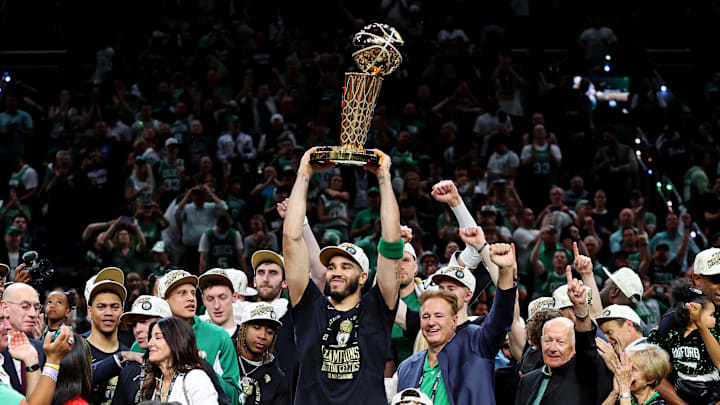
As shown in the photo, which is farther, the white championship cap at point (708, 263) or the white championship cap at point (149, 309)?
the white championship cap at point (149, 309)

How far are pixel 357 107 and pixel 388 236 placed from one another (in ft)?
3.00

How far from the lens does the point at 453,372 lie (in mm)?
6699

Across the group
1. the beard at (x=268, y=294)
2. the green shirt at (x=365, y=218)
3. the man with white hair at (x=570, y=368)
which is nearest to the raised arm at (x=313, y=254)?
the man with white hair at (x=570, y=368)

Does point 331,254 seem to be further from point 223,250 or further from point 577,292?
point 223,250

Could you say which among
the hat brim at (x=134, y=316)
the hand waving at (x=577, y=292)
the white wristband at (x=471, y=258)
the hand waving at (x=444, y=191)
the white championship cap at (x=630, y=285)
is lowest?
the hat brim at (x=134, y=316)

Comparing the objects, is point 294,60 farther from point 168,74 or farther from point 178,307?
point 178,307

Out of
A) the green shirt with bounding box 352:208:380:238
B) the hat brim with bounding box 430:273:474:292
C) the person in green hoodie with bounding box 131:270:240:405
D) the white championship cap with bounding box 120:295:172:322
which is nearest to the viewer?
the person in green hoodie with bounding box 131:270:240:405

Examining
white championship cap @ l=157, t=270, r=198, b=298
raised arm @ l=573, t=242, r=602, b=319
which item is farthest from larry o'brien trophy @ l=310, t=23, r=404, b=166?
white championship cap @ l=157, t=270, r=198, b=298

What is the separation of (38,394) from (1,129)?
1303cm

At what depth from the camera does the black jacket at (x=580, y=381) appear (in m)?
6.86

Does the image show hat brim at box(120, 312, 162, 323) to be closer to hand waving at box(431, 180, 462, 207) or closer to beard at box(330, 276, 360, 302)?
beard at box(330, 276, 360, 302)

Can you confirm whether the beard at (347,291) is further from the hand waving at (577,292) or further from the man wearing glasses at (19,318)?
the man wearing glasses at (19,318)

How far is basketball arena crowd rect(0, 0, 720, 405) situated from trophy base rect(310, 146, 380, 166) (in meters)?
0.09

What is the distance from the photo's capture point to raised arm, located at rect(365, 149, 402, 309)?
6.24 m
